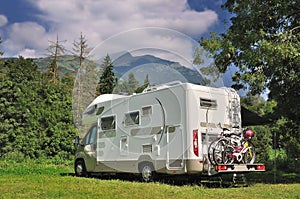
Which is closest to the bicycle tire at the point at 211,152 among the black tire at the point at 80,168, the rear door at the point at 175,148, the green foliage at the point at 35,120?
the rear door at the point at 175,148

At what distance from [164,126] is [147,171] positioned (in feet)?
4.67

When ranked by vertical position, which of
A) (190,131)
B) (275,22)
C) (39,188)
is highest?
(275,22)

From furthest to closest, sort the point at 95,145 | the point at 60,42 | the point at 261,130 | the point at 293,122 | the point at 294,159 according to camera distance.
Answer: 1. the point at 60,42
2. the point at 261,130
3. the point at 294,159
4. the point at 293,122
5. the point at 95,145

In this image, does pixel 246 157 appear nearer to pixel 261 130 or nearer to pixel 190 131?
pixel 190 131

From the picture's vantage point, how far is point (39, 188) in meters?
8.74

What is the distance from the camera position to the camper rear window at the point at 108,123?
36.5 feet

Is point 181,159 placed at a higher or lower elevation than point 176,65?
lower

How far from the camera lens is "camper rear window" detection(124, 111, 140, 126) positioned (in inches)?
408

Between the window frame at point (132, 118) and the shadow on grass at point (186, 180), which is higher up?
the window frame at point (132, 118)

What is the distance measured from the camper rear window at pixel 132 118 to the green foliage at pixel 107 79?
3.63 feet

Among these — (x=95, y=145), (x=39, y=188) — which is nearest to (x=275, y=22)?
(x=95, y=145)

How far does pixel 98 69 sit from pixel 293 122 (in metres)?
7.61

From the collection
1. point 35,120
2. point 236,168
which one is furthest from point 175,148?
point 35,120

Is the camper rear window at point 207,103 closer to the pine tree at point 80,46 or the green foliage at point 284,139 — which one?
the green foliage at point 284,139
